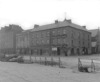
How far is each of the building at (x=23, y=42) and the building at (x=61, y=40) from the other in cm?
294

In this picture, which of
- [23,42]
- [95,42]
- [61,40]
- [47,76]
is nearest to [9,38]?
[23,42]

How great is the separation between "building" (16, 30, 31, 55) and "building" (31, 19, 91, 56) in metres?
2.94

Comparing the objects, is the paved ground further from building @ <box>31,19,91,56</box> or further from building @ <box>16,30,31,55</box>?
building @ <box>16,30,31,55</box>

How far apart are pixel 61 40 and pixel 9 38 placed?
35221mm

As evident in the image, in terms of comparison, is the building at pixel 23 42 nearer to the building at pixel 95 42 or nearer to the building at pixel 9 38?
the building at pixel 9 38

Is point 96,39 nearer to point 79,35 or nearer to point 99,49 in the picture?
point 99,49

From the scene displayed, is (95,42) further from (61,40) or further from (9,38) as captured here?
(9,38)

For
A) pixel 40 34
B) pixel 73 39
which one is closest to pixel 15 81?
pixel 73 39

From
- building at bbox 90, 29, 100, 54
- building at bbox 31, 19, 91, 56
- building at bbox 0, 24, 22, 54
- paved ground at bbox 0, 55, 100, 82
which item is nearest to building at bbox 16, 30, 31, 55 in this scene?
building at bbox 31, 19, 91, 56

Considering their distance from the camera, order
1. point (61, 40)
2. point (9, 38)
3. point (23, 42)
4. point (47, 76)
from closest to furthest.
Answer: point (47, 76) < point (61, 40) < point (23, 42) < point (9, 38)

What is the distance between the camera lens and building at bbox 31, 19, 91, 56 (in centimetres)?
4828

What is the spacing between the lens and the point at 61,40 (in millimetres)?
48844

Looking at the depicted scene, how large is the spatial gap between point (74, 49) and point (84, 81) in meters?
39.4

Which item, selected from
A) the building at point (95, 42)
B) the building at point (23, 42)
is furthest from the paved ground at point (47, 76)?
the building at point (95, 42)
